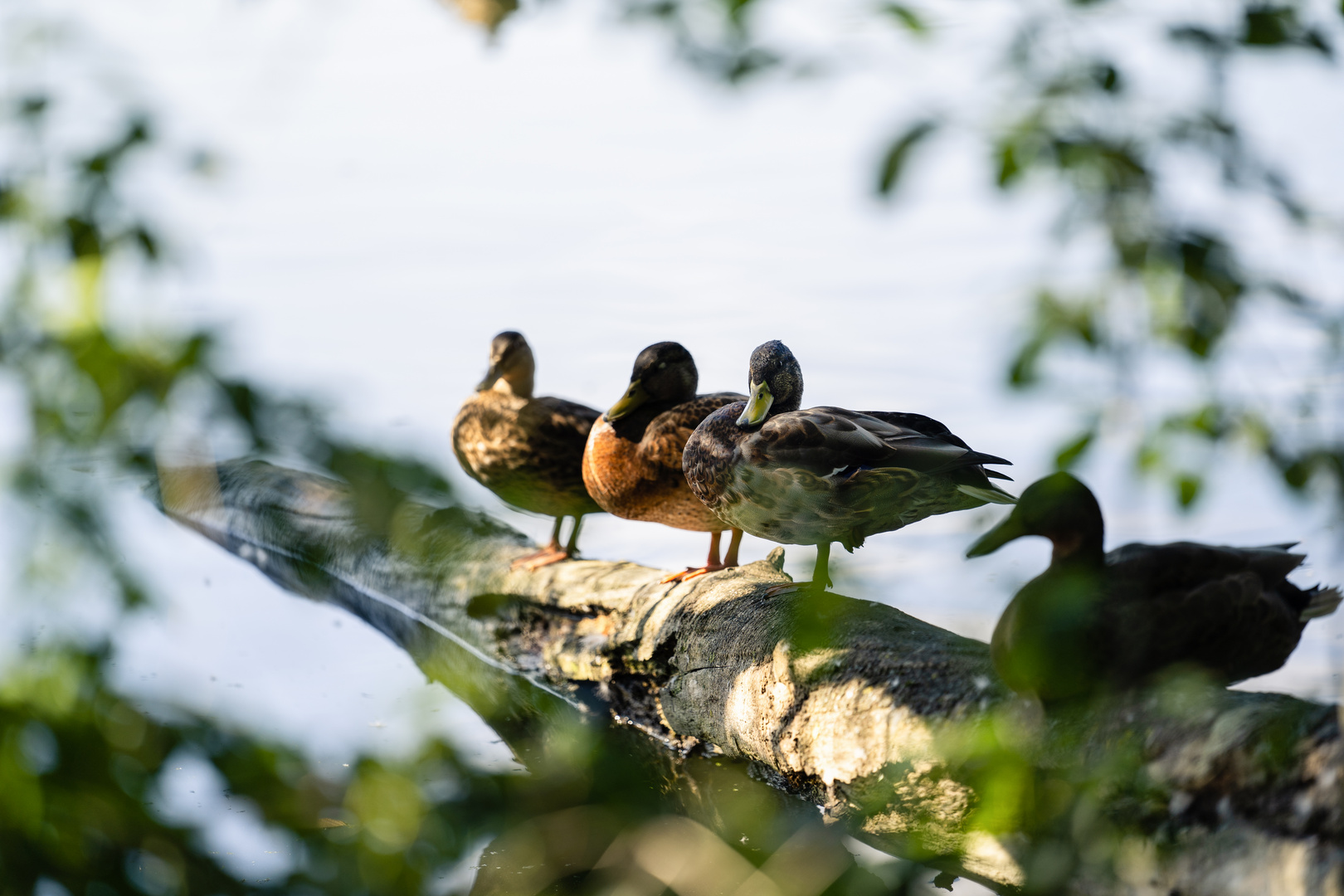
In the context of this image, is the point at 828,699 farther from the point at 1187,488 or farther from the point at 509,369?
the point at 509,369

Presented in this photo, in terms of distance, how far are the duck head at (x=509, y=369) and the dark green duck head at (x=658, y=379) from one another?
1.99 ft

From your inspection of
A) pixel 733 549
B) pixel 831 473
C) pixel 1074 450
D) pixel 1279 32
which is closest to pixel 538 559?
pixel 733 549

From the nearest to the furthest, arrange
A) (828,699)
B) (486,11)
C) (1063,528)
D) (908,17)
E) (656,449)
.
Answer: (908,17)
(486,11)
(1063,528)
(828,699)
(656,449)

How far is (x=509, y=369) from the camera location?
387 cm

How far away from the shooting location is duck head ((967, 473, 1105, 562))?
6.09 ft

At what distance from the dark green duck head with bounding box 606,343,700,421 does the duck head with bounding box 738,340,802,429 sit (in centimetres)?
47

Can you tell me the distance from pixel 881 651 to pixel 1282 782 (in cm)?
93

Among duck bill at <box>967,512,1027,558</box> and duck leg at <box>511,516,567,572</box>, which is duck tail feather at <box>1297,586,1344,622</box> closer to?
duck bill at <box>967,512,1027,558</box>

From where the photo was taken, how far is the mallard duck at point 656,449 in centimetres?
320

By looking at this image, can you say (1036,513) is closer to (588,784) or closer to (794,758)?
(794,758)

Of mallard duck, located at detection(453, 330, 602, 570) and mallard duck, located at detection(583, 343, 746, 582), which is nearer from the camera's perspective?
mallard duck, located at detection(583, 343, 746, 582)

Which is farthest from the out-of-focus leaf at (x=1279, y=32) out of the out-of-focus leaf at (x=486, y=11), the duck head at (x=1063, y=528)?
the duck head at (x=1063, y=528)

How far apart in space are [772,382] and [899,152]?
6.91 feet

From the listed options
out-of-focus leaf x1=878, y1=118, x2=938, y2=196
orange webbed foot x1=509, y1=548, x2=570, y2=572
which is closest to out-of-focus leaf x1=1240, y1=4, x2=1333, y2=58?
out-of-focus leaf x1=878, y1=118, x2=938, y2=196
